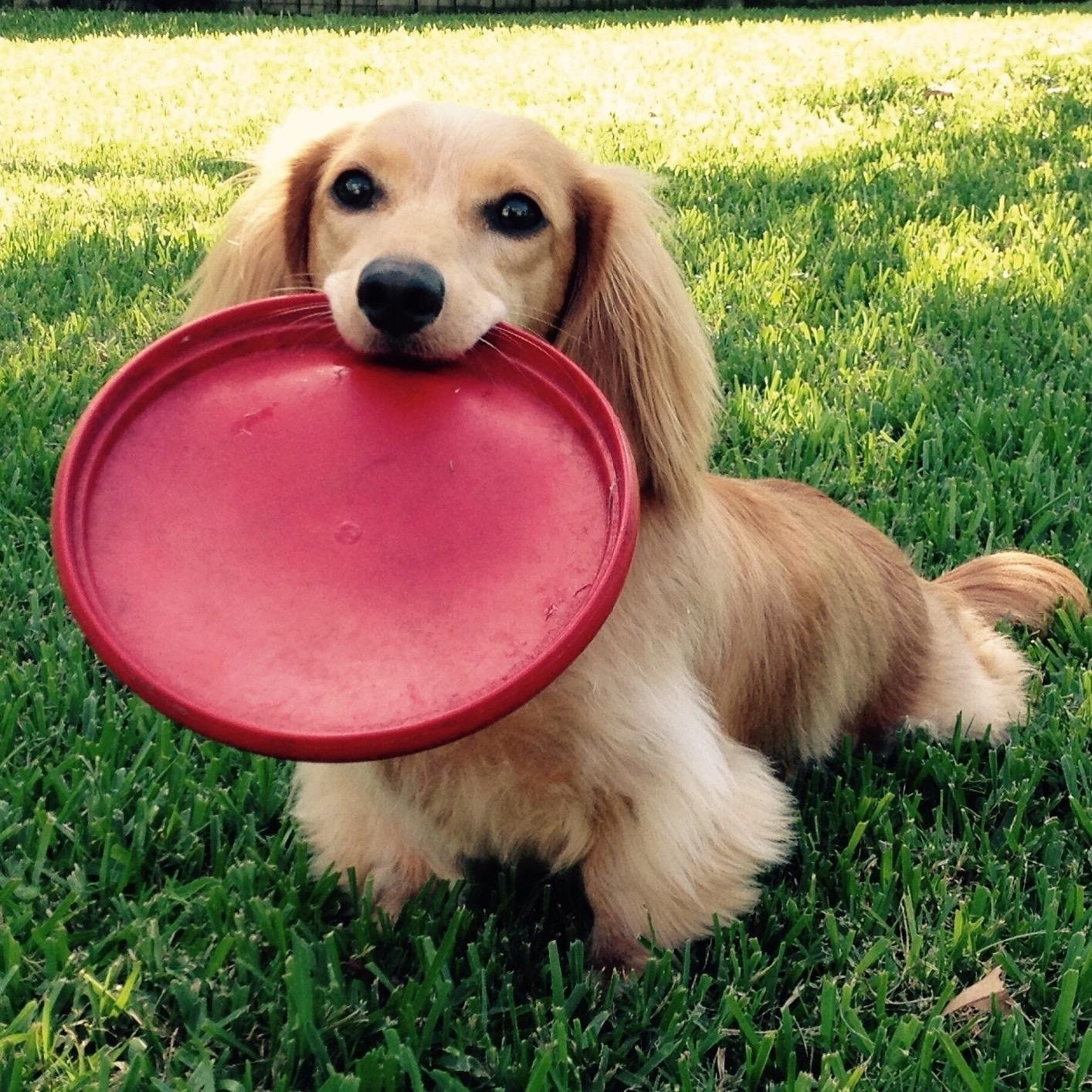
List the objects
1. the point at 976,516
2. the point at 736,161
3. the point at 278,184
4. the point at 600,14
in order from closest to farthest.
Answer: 1. the point at 278,184
2. the point at 976,516
3. the point at 736,161
4. the point at 600,14

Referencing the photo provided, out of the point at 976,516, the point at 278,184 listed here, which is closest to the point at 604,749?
the point at 278,184

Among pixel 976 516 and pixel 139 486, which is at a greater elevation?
pixel 139 486

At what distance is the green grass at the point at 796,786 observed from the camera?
1948 mm

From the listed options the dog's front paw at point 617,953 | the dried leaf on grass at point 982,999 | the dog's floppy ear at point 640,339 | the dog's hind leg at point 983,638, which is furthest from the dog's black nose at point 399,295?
the dog's hind leg at point 983,638

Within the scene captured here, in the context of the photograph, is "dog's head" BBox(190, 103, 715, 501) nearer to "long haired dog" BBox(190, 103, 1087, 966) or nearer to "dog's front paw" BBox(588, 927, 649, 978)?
"long haired dog" BBox(190, 103, 1087, 966)

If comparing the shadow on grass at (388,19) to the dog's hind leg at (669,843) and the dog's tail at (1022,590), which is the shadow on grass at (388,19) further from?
the dog's hind leg at (669,843)

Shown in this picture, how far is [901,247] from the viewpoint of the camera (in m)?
5.23

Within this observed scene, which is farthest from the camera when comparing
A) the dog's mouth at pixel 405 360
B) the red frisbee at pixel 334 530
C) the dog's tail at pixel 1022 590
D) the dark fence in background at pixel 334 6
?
the dark fence in background at pixel 334 6

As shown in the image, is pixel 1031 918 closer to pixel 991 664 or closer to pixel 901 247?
pixel 991 664

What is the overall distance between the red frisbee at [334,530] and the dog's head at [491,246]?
129 millimetres

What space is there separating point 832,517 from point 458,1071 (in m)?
1.48

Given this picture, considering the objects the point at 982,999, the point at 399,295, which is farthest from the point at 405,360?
the point at 982,999

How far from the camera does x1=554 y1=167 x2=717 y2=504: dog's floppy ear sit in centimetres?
219

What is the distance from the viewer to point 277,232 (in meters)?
2.35
